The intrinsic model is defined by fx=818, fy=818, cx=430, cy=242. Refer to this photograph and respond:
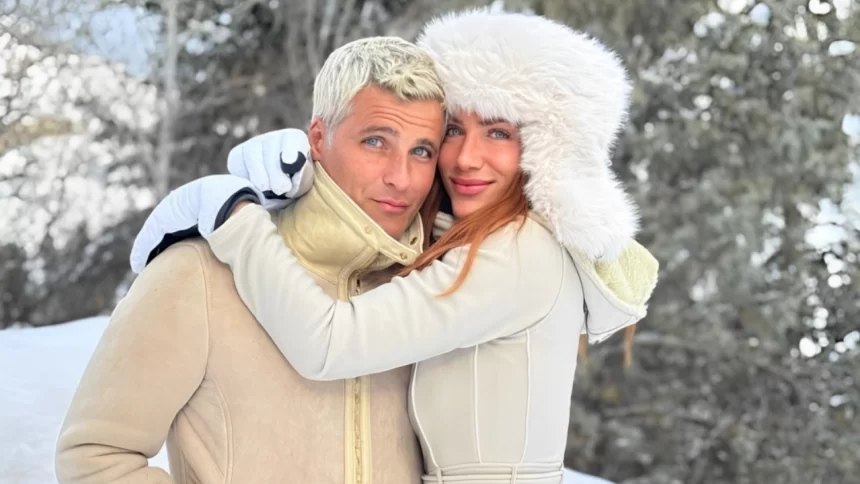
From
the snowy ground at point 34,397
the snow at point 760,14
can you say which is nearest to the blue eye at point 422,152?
the snowy ground at point 34,397

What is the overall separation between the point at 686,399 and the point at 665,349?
0.26 metres

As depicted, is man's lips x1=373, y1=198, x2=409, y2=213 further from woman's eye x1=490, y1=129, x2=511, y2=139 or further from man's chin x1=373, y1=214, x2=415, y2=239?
woman's eye x1=490, y1=129, x2=511, y2=139

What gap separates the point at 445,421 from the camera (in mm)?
1281

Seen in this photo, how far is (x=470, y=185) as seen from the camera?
133 centimetres

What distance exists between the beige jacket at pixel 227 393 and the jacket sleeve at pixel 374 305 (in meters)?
0.05

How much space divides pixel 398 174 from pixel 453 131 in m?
0.14

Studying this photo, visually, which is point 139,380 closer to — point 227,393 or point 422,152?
point 227,393

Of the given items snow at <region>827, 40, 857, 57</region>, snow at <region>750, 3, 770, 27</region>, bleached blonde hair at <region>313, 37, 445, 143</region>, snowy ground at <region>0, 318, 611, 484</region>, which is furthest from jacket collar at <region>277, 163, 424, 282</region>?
snow at <region>827, 40, 857, 57</region>

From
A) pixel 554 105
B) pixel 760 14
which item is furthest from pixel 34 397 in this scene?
pixel 760 14

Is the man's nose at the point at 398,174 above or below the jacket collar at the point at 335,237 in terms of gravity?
above

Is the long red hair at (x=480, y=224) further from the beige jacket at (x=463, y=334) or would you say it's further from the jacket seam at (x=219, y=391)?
the jacket seam at (x=219, y=391)

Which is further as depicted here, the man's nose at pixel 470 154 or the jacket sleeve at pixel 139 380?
the man's nose at pixel 470 154

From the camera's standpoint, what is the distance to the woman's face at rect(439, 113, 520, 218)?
1.32 metres

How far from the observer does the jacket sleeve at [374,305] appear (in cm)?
115
